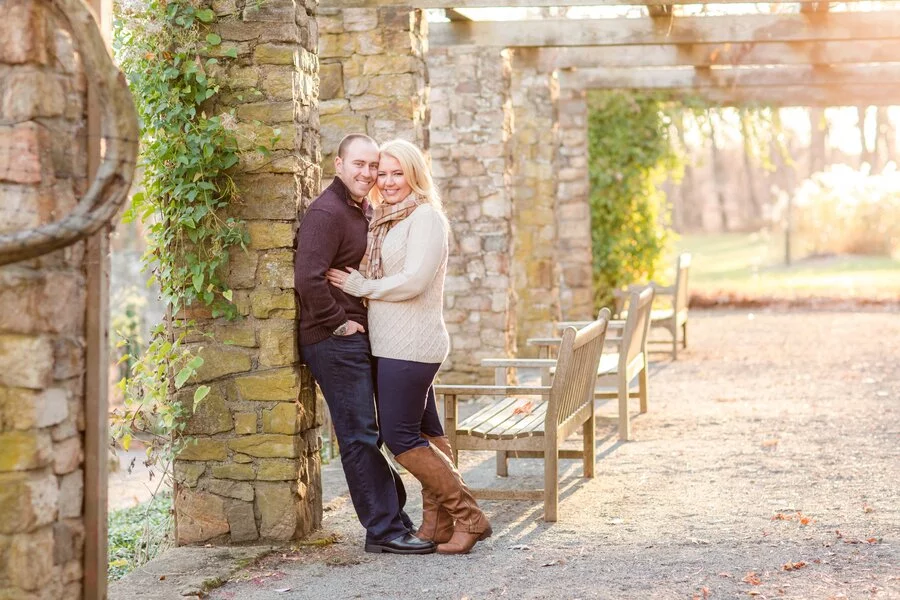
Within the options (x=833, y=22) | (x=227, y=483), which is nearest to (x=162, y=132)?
(x=227, y=483)

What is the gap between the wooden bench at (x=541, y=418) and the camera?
5.63 m

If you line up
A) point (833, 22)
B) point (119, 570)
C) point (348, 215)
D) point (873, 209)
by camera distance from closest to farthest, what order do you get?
point (348, 215) < point (119, 570) < point (833, 22) < point (873, 209)

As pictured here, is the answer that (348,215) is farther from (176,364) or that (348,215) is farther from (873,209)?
(873,209)

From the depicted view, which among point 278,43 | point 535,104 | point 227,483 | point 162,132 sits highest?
point 535,104

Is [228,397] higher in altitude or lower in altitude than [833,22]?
lower

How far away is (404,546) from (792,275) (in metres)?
18.0

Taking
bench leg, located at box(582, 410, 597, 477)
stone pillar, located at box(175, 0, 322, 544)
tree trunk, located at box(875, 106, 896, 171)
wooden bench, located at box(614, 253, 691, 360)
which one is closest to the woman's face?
stone pillar, located at box(175, 0, 322, 544)

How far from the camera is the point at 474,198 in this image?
9.94 metres

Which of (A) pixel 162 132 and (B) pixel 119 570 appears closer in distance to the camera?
(A) pixel 162 132

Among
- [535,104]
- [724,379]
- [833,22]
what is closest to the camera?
[833,22]

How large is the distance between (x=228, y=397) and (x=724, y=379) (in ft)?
20.8

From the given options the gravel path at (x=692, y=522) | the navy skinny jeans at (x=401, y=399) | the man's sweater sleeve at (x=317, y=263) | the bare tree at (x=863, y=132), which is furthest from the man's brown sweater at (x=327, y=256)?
the bare tree at (x=863, y=132)

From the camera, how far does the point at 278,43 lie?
5141 mm

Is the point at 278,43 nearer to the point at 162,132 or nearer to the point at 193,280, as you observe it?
the point at 162,132
